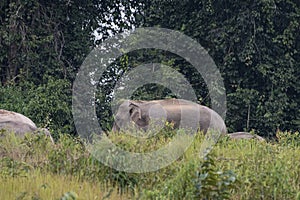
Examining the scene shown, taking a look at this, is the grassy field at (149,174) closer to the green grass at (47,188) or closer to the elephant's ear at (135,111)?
the green grass at (47,188)

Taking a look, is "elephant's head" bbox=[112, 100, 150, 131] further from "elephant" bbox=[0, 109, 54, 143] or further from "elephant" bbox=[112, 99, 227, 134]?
"elephant" bbox=[0, 109, 54, 143]

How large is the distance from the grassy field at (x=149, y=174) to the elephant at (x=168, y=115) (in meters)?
2.54

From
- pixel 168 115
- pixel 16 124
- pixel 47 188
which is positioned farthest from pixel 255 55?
pixel 47 188

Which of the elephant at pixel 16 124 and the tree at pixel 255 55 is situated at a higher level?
the tree at pixel 255 55

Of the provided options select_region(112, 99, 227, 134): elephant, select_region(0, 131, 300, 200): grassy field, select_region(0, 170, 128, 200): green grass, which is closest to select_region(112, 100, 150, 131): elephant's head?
select_region(112, 99, 227, 134): elephant

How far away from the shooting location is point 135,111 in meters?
10.6

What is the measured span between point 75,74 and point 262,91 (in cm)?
464

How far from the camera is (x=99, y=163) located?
6738 millimetres

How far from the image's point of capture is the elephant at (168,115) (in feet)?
34.6

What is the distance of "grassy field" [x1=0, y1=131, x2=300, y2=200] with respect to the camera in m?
5.64

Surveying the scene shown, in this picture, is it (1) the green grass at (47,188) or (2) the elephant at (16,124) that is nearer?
(1) the green grass at (47,188)

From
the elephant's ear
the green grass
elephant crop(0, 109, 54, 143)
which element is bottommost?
the green grass

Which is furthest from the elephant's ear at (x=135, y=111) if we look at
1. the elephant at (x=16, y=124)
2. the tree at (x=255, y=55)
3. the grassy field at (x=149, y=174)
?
the tree at (x=255, y=55)

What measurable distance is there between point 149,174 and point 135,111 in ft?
13.3
